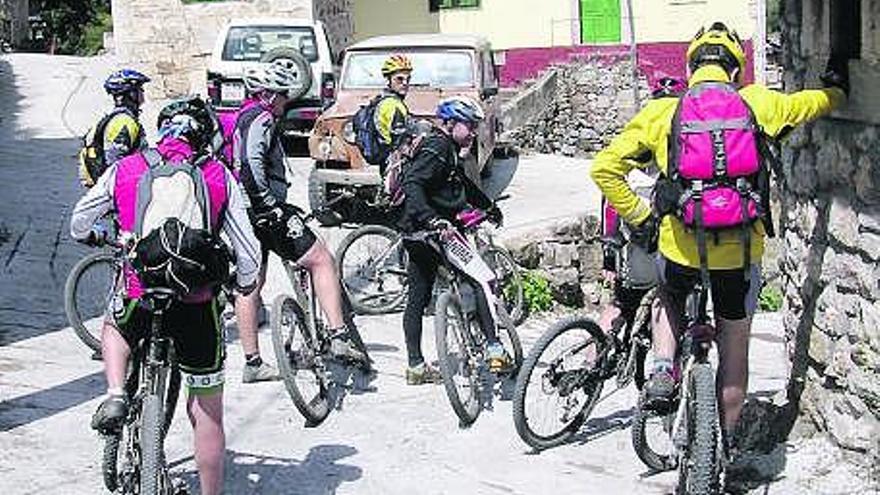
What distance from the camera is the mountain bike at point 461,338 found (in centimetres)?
682

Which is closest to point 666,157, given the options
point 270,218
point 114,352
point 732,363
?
point 732,363

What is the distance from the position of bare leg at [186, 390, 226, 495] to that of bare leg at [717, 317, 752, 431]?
2.04 meters

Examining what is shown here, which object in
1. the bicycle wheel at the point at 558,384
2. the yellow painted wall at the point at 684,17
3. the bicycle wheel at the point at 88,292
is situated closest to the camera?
the bicycle wheel at the point at 558,384

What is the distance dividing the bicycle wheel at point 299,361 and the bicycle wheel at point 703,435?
90.2 inches

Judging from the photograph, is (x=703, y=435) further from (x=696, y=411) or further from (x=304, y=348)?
(x=304, y=348)

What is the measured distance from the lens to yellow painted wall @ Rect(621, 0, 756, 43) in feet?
83.8

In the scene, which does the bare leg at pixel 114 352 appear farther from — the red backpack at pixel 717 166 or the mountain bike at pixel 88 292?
the mountain bike at pixel 88 292

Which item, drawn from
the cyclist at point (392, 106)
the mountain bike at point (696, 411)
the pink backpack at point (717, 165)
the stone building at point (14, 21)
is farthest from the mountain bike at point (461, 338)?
the stone building at point (14, 21)

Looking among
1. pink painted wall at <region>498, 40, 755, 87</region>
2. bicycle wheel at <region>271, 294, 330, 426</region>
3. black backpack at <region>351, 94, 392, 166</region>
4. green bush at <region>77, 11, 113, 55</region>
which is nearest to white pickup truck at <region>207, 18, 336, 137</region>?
black backpack at <region>351, 94, 392, 166</region>

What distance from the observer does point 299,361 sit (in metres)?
6.89

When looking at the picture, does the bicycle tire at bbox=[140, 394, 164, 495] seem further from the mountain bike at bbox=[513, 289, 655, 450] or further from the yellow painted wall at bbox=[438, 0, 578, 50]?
the yellow painted wall at bbox=[438, 0, 578, 50]

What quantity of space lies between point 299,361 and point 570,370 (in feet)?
4.82

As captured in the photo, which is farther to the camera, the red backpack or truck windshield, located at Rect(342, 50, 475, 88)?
truck windshield, located at Rect(342, 50, 475, 88)

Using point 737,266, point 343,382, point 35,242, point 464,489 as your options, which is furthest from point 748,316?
point 35,242
